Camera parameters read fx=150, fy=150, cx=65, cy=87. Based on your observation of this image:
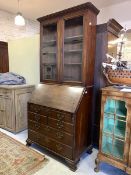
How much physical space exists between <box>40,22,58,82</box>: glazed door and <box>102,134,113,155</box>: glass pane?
111 centimetres

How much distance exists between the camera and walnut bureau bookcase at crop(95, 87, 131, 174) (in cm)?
168

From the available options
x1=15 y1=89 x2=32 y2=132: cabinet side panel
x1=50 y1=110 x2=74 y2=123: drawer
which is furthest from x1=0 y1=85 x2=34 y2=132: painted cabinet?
x1=50 y1=110 x2=74 y2=123: drawer

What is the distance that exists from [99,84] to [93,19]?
0.94m

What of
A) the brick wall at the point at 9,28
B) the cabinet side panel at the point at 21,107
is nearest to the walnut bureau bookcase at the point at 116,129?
the cabinet side panel at the point at 21,107

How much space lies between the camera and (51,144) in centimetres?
214

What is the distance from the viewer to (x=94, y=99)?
240 cm

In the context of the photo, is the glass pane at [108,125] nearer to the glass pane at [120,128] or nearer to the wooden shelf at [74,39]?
the glass pane at [120,128]

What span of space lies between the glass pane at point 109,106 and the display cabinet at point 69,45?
39 centimetres

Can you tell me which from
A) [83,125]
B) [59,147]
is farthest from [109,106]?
[59,147]

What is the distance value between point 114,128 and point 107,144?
0.26m

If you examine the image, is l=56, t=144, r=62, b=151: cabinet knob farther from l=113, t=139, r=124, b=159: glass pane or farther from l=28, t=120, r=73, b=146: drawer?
l=113, t=139, r=124, b=159: glass pane

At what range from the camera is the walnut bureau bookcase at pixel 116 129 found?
1676 mm

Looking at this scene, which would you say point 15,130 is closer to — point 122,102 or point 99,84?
point 99,84

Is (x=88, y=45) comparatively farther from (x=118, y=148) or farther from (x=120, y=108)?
(x=118, y=148)
